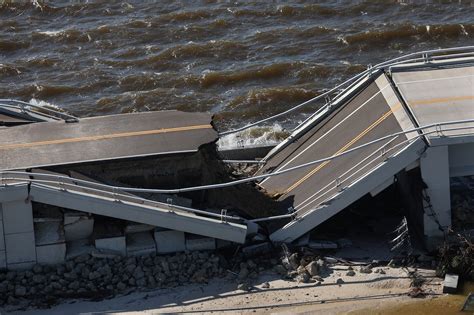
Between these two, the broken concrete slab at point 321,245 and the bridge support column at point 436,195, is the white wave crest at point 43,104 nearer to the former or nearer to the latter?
the broken concrete slab at point 321,245

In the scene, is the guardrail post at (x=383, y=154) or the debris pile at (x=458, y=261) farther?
the guardrail post at (x=383, y=154)

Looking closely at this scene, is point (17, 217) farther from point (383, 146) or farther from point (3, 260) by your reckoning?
point (383, 146)

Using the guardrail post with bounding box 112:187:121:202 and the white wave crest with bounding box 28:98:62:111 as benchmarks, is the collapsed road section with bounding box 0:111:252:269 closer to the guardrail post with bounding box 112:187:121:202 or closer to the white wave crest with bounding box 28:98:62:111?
the guardrail post with bounding box 112:187:121:202

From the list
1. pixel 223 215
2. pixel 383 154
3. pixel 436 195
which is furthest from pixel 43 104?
pixel 436 195

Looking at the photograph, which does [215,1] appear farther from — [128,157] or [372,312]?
[372,312]

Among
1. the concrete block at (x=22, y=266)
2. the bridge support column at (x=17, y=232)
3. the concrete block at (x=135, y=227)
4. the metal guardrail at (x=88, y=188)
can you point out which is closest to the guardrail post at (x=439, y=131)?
the metal guardrail at (x=88, y=188)

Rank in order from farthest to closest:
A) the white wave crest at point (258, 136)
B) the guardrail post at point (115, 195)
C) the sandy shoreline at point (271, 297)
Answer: the white wave crest at point (258, 136)
the guardrail post at point (115, 195)
the sandy shoreline at point (271, 297)

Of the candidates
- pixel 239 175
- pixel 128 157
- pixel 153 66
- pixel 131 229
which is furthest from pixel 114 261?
pixel 153 66
